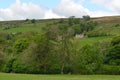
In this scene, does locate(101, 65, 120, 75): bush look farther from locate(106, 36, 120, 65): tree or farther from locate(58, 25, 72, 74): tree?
locate(58, 25, 72, 74): tree

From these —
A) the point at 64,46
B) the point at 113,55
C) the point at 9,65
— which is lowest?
the point at 9,65

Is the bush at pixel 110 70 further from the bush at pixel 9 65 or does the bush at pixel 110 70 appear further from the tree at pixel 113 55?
the bush at pixel 9 65

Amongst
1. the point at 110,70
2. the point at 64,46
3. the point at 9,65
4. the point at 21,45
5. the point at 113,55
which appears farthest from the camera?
the point at 21,45

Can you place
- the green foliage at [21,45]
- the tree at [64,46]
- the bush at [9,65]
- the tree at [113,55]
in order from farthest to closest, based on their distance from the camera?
the green foliage at [21,45]
the tree at [113,55]
the bush at [9,65]
the tree at [64,46]

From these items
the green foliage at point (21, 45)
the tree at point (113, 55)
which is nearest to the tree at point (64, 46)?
the tree at point (113, 55)

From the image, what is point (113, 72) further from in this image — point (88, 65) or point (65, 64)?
point (65, 64)

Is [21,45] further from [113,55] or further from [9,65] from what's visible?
[113,55]

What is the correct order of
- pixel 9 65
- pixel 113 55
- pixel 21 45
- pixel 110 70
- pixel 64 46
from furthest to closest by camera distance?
pixel 21 45, pixel 113 55, pixel 9 65, pixel 110 70, pixel 64 46

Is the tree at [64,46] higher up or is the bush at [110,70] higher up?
the tree at [64,46]

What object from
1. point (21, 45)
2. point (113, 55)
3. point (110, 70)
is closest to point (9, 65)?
point (21, 45)

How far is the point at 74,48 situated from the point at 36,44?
978cm

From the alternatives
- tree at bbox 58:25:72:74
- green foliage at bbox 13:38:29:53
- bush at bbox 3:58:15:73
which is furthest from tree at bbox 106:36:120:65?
bush at bbox 3:58:15:73

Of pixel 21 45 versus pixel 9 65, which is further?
pixel 21 45

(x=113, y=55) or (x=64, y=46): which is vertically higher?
(x=64, y=46)
